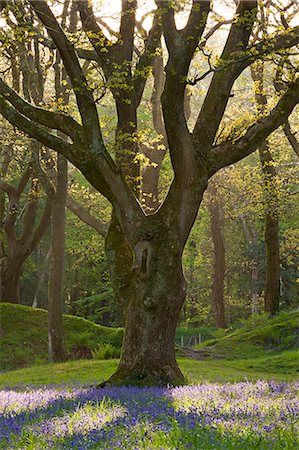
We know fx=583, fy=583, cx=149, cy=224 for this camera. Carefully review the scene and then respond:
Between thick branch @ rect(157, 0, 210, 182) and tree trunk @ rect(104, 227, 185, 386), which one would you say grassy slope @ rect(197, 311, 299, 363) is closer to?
tree trunk @ rect(104, 227, 185, 386)

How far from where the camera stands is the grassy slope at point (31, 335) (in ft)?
72.4

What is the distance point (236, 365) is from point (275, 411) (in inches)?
499

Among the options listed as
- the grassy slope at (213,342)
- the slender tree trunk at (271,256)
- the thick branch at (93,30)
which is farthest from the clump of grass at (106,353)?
the thick branch at (93,30)

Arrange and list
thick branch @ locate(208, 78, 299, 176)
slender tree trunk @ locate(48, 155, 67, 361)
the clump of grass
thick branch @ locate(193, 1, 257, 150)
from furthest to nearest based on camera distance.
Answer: the clump of grass, slender tree trunk @ locate(48, 155, 67, 361), thick branch @ locate(208, 78, 299, 176), thick branch @ locate(193, 1, 257, 150)

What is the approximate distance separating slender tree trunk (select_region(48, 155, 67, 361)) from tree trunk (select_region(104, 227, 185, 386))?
885 centimetres

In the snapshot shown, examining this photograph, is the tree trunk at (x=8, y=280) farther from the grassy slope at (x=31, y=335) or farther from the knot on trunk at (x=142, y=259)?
the knot on trunk at (x=142, y=259)

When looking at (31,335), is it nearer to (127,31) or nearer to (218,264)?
(127,31)

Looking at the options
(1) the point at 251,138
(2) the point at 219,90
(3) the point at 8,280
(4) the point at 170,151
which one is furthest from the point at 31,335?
(2) the point at 219,90

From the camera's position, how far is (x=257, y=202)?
2461 cm

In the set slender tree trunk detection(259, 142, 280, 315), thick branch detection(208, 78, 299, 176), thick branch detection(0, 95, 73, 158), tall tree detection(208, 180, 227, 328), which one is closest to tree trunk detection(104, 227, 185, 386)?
thick branch detection(208, 78, 299, 176)

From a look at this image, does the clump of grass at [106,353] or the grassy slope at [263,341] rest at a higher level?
the grassy slope at [263,341]

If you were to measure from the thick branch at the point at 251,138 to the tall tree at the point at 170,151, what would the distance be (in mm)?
22

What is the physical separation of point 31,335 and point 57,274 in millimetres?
4348

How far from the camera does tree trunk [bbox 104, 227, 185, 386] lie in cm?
1106
